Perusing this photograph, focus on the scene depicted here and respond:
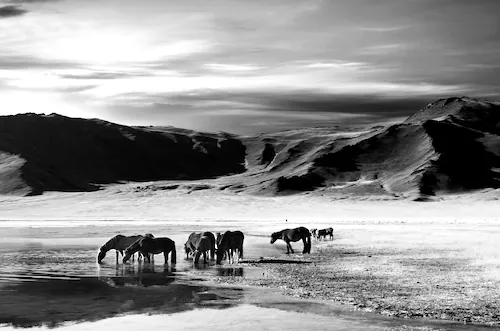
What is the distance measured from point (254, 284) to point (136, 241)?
909 cm

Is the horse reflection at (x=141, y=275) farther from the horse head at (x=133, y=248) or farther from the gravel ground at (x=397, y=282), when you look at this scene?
the gravel ground at (x=397, y=282)

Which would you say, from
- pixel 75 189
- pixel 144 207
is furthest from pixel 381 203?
pixel 75 189

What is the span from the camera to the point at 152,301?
19047 millimetres

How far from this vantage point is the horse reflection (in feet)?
76.4

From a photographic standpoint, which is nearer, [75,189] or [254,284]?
[254,284]

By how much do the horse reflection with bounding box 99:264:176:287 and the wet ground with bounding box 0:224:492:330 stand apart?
0.11ft

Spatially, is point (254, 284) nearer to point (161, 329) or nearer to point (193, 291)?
point (193, 291)

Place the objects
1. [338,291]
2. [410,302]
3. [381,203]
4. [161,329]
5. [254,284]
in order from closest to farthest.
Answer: [161,329]
[410,302]
[338,291]
[254,284]
[381,203]

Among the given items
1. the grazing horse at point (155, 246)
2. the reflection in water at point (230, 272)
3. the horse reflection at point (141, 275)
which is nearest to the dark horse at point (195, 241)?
the grazing horse at point (155, 246)

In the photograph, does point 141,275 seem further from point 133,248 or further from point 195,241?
point 195,241

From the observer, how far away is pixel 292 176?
180m

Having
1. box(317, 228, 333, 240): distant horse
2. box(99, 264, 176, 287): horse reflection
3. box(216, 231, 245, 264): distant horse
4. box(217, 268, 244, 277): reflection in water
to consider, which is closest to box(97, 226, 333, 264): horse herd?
box(216, 231, 245, 264): distant horse

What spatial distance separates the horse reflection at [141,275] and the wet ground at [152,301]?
0.03m

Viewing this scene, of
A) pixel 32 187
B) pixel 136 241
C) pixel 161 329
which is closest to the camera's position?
pixel 161 329
